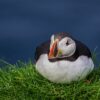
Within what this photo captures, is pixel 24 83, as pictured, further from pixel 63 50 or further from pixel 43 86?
pixel 63 50

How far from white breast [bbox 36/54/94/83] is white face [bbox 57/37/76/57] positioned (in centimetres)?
15

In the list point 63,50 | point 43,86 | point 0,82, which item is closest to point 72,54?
point 63,50

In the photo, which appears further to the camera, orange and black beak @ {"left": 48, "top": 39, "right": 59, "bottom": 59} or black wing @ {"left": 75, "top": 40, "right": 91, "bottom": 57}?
black wing @ {"left": 75, "top": 40, "right": 91, "bottom": 57}

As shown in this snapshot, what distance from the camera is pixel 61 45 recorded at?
6434mm

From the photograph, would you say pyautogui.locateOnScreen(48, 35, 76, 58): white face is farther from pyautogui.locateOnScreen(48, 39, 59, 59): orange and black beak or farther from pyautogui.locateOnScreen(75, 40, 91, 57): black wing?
pyautogui.locateOnScreen(75, 40, 91, 57): black wing

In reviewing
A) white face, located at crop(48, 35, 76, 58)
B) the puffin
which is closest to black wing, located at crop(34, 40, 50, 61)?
the puffin

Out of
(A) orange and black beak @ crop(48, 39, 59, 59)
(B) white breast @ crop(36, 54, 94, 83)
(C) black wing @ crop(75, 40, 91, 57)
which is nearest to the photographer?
(A) orange and black beak @ crop(48, 39, 59, 59)

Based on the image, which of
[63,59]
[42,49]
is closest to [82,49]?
[63,59]

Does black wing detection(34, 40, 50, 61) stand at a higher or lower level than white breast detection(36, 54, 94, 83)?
higher

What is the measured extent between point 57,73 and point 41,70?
225mm

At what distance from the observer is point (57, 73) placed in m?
6.70

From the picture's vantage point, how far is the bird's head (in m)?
6.41

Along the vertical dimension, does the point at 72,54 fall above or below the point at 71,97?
above

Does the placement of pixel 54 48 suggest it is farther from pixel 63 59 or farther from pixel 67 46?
pixel 63 59
